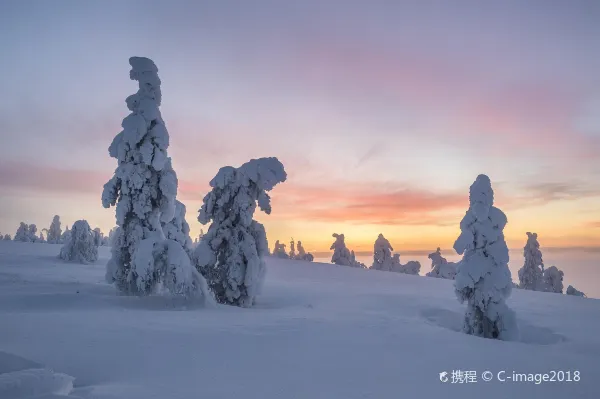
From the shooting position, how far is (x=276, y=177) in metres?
19.3

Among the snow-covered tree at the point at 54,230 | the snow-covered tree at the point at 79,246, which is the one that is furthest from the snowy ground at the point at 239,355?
the snow-covered tree at the point at 54,230

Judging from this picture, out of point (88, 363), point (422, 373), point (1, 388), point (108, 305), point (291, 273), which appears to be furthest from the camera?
point (291, 273)

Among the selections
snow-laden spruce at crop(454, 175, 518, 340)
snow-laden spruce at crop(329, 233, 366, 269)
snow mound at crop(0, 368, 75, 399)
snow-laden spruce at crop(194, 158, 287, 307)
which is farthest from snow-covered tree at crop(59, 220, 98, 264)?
snow-laden spruce at crop(329, 233, 366, 269)

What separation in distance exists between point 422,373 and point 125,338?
20.2 feet

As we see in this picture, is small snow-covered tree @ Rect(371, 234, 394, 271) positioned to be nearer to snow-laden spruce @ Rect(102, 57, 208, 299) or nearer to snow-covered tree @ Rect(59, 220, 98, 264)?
snow-covered tree @ Rect(59, 220, 98, 264)

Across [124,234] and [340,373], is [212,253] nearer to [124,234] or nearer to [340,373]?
[124,234]

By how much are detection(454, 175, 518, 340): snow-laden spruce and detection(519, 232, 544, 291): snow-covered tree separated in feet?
128

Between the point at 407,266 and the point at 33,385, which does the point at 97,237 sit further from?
the point at 33,385

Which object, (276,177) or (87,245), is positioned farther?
(87,245)

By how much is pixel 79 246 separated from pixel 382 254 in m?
40.8

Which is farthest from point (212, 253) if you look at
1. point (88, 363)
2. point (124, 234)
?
point (88, 363)

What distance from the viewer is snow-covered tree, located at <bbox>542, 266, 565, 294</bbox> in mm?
48972

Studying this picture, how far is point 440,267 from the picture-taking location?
56.5m

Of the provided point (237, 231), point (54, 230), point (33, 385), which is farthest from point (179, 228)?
point (54, 230)
